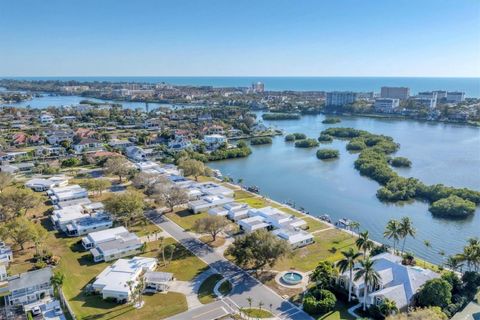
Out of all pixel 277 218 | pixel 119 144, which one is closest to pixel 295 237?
pixel 277 218

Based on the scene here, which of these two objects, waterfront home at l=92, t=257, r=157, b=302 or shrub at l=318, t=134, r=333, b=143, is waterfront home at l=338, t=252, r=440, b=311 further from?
shrub at l=318, t=134, r=333, b=143

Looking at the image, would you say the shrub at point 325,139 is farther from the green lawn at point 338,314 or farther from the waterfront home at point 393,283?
the green lawn at point 338,314

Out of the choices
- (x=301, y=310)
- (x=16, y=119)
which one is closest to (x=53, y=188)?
(x=301, y=310)

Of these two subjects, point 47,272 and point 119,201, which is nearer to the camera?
point 47,272

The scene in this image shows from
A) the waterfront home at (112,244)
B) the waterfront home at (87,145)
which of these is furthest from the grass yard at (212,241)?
the waterfront home at (87,145)

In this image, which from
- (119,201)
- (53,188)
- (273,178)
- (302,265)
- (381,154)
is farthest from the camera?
(381,154)

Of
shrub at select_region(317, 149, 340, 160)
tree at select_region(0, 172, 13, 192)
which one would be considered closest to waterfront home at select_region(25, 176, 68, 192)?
tree at select_region(0, 172, 13, 192)

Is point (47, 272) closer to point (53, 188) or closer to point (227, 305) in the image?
point (227, 305)
